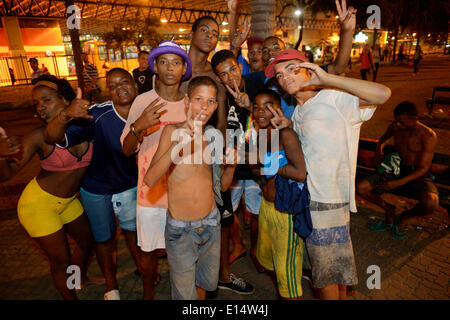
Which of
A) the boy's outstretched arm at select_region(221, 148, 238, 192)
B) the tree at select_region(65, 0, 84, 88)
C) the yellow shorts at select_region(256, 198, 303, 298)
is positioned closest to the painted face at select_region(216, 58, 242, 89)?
the boy's outstretched arm at select_region(221, 148, 238, 192)

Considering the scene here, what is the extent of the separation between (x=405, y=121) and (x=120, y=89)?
3.53 m

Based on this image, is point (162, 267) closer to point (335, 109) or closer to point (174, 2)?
point (335, 109)

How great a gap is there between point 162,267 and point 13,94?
18665mm

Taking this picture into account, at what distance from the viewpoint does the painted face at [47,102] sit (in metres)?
2.45

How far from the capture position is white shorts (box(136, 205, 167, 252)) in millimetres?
2607

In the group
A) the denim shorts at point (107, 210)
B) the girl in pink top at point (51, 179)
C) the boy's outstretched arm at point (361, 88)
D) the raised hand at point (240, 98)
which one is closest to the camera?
the boy's outstretched arm at point (361, 88)

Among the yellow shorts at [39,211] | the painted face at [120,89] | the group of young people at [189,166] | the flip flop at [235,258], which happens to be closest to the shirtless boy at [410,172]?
the group of young people at [189,166]

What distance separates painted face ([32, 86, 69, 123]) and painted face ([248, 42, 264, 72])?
274 centimetres

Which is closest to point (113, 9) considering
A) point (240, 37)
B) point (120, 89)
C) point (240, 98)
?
point (240, 37)

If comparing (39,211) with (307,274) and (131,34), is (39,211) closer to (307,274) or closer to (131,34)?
(307,274)

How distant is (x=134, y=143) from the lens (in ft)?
7.75

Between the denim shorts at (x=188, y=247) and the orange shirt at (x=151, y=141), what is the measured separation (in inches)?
11.5

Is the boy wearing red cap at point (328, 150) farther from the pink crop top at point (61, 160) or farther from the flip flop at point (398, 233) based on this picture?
the flip flop at point (398, 233)

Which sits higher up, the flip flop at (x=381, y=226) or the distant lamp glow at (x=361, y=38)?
the distant lamp glow at (x=361, y=38)
